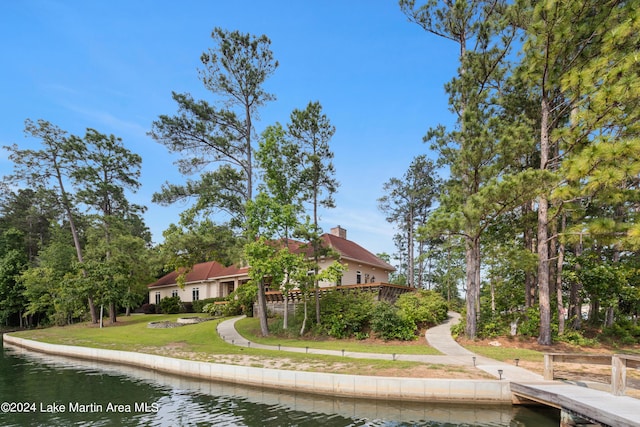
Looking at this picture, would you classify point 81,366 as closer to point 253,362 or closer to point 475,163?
point 253,362

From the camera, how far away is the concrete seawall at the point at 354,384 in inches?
386

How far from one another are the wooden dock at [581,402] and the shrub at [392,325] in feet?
28.7

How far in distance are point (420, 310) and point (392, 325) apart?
108 inches

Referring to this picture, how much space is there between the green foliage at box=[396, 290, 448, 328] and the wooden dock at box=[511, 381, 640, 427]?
961 centimetres

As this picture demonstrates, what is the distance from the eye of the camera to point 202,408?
32.9 ft

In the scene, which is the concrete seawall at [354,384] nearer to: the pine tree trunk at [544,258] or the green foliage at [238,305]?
the pine tree trunk at [544,258]

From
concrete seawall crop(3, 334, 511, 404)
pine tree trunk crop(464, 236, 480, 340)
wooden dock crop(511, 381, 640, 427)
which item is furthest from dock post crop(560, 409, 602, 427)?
pine tree trunk crop(464, 236, 480, 340)

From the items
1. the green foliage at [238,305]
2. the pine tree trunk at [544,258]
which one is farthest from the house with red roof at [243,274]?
the pine tree trunk at [544,258]

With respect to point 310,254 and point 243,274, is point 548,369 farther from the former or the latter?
point 243,274

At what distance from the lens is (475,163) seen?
58.9 feet

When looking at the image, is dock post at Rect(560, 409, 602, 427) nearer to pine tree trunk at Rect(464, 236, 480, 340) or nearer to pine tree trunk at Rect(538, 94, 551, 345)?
pine tree trunk at Rect(538, 94, 551, 345)

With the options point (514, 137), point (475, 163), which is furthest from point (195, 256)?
point (514, 137)

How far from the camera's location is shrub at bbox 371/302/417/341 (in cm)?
1834

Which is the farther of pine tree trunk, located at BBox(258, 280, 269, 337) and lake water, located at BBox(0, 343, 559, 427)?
pine tree trunk, located at BBox(258, 280, 269, 337)
